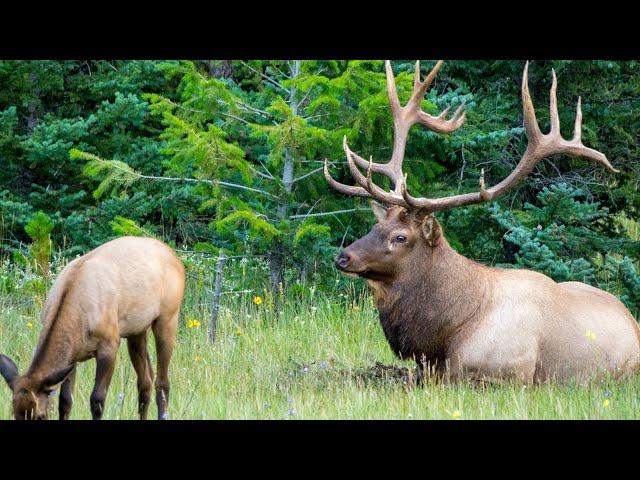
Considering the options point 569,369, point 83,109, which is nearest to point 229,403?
point 569,369

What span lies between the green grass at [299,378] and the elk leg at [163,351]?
128 millimetres

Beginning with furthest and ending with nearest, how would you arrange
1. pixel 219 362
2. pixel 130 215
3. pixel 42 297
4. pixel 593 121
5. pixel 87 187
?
pixel 87 187, pixel 130 215, pixel 593 121, pixel 42 297, pixel 219 362

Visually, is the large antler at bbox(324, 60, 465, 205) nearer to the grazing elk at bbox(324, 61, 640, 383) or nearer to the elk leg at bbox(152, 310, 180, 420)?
the grazing elk at bbox(324, 61, 640, 383)

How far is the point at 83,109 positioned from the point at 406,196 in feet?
28.5

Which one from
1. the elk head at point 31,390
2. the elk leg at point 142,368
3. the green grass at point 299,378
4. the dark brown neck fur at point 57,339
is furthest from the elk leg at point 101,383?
the elk leg at point 142,368

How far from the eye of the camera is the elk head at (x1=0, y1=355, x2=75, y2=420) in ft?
17.8

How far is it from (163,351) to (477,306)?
8.00 ft

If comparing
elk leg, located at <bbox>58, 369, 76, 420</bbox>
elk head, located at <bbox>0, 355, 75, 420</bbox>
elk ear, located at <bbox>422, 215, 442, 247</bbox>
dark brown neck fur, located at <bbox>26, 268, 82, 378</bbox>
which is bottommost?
elk leg, located at <bbox>58, 369, 76, 420</bbox>

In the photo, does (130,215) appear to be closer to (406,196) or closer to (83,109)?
(83,109)

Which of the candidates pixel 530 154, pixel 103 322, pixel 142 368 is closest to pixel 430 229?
pixel 530 154

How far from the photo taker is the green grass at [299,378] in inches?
256

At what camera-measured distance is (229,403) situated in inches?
263

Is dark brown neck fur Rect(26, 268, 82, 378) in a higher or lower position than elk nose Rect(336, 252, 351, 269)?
lower

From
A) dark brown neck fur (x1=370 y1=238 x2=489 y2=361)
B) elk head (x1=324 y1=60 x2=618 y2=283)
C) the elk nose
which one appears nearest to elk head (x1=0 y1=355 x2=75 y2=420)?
the elk nose
